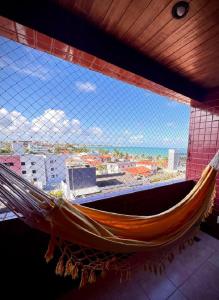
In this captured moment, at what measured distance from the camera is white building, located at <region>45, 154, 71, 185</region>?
2.71ft

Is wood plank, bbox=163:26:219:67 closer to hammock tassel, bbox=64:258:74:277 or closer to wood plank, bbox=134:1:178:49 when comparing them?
wood plank, bbox=134:1:178:49

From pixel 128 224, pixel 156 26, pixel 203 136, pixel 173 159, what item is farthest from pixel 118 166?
pixel 203 136

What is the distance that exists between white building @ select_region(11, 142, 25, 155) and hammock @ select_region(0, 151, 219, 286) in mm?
208

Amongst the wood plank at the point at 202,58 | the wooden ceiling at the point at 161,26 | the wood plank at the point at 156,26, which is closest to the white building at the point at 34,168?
the wooden ceiling at the point at 161,26

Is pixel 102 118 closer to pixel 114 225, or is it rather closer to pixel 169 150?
pixel 114 225

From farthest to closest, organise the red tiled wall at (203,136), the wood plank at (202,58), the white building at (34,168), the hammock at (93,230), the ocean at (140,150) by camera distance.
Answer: the red tiled wall at (203,136), the ocean at (140,150), the wood plank at (202,58), the white building at (34,168), the hammock at (93,230)

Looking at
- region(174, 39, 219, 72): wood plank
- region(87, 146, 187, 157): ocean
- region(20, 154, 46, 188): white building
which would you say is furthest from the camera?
region(87, 146, 187, 157): ocean

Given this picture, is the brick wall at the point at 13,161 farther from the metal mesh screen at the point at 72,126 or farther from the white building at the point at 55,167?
the white building at the point at 55,167

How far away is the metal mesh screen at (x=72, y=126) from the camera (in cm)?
71

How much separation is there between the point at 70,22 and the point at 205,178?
4.72 feet

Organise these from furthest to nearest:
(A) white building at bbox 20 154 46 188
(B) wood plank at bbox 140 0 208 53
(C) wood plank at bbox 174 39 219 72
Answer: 1. (C) wood plank at bbox 174 39 219 72
2. (A) white building at bbox 20 154 46 188
3. (B) wood plank at bbox 140 0 208 53

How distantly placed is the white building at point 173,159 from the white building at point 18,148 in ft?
4.74

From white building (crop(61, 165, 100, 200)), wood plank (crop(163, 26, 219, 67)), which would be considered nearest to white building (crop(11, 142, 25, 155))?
white building (crop(61, 165, 100, 200))

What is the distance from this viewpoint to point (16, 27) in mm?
676
